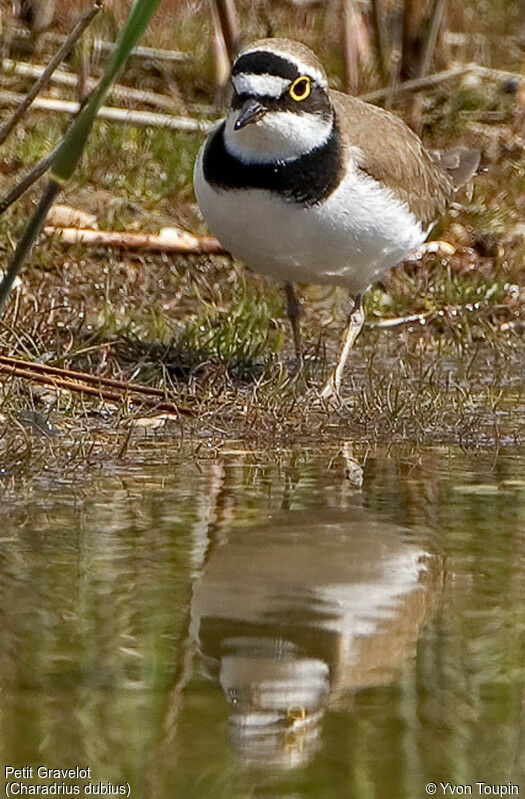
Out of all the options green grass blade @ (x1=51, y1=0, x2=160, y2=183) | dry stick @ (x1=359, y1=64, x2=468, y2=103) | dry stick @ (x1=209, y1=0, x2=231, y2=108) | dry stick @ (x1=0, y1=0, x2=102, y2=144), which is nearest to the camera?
green grass blade @ (x1=51, y1=0, x2=160, y2=183)

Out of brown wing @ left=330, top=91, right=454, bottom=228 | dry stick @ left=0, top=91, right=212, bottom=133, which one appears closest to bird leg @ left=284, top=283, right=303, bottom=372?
brown wing @ left=330, top=91, right=454, bottom=228

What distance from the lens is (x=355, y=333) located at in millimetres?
6723

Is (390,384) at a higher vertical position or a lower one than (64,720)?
higher

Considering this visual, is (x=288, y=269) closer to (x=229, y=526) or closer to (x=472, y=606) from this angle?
(x=229, y=526)

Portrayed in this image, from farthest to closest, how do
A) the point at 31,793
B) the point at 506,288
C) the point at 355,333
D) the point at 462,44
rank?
the point at 462,44, the point at 506,288, the point at 355,333, the point at 31,793

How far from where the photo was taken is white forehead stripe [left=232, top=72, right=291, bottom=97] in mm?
5926

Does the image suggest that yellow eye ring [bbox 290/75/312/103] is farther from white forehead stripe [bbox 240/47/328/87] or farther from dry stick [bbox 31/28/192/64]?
dry stick [bbox 31/28/192/64]

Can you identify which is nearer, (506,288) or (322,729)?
(322,729)

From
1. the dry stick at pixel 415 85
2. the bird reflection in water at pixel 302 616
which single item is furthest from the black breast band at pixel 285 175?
the dry stick at pixel 415 85

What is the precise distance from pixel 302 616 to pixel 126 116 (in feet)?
17.5

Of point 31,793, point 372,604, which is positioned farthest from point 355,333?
point 31,793

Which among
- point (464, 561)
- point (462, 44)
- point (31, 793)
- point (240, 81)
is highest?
point (462, 44)

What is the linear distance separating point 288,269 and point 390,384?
673mm

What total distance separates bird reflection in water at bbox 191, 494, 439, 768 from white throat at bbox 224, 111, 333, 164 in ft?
5.93
